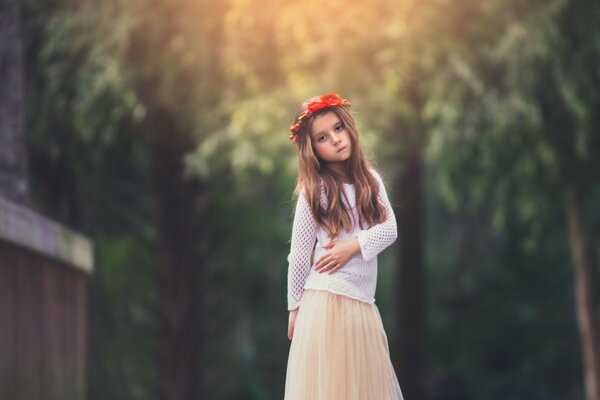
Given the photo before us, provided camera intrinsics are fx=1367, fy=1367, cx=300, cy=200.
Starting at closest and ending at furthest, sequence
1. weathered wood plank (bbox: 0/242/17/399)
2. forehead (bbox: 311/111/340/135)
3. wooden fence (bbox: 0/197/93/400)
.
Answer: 1. forehead (bbox: 311/111/340/135)
2. weathered wood plank (bbox: 0/242/17/399)
3. wooden fence (bbox: 0/197/93/400)

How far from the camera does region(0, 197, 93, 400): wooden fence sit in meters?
7.02

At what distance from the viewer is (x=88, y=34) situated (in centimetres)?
1502

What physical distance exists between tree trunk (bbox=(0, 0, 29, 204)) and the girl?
344cm

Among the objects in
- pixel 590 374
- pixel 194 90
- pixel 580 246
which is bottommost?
pixel 590 374

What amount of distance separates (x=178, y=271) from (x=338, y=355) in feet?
34.1

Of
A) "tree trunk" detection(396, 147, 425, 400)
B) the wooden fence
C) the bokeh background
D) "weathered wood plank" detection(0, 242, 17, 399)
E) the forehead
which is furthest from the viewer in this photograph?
"tree trunk" detection(396, 147, 425, 400)

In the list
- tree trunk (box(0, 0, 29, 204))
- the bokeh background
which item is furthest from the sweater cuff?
the bokeh background

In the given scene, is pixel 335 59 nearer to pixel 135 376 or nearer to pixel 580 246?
pixel 580 246

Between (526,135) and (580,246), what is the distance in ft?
7.83

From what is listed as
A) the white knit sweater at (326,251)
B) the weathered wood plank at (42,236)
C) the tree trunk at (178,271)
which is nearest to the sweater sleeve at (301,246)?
the white knit sweater at (326,251)

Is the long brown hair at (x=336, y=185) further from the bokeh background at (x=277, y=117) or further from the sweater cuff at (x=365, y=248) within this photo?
the bokeh background at (x=277, y=117)

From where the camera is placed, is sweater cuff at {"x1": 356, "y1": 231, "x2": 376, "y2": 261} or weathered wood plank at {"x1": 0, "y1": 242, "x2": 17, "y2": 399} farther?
weathered wood plank at {"x1": 0, "y1": 242, "x2": 17, "y2": 399}

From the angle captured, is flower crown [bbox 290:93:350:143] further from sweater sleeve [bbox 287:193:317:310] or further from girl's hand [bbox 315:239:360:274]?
girl's hand [bbox 315:239:360:274]

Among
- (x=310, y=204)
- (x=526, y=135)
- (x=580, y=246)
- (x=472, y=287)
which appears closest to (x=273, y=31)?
(x=526, y=135)
